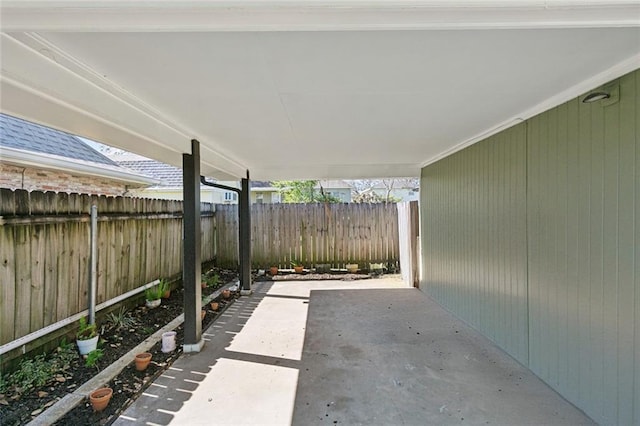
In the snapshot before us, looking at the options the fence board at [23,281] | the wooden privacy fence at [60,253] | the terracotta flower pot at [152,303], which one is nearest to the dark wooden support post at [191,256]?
the wooden privacy fence at [60,253]

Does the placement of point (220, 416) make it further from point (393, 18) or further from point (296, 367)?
point (393, 18)

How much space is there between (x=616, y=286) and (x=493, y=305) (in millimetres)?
1697

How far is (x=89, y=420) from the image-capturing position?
2.21m

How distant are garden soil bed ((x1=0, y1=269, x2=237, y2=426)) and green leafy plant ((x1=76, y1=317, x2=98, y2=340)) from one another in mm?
165

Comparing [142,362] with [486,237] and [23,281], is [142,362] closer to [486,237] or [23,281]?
[23,281]

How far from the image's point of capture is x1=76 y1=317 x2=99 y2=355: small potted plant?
3066mm

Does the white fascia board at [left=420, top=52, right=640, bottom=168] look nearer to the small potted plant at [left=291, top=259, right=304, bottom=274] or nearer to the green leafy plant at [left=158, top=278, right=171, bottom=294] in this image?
the green leafy plant at [left=158, top=278, right=171, bottom=294]

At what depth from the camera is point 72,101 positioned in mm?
1916

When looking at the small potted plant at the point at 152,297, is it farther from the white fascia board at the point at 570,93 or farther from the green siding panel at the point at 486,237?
the white fascia board at the point at 570,93

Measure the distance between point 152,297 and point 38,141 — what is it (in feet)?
10.2

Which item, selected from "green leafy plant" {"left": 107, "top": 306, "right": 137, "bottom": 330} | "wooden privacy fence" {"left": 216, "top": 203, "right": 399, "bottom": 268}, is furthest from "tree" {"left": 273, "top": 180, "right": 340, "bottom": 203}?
"green leafy plant" {"left": 107, "top": 306, "right": 137, "bottom": 330}

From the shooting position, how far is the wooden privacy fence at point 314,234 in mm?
7824

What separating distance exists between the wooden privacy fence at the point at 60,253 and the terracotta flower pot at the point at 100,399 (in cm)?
91

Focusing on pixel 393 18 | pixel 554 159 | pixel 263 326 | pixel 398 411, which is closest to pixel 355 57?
pixel 393 18
